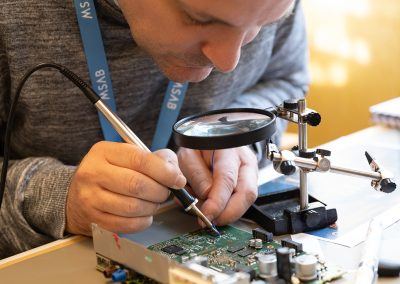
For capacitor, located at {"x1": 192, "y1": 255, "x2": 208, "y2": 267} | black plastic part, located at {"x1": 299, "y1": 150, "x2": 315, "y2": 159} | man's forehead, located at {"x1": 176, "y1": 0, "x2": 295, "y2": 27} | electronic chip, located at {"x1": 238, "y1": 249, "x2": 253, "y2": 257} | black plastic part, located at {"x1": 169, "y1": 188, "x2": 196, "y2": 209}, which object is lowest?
electronic chip, located at {"x1": 238, "y1": 249, "x2": 253, "y2": 257}

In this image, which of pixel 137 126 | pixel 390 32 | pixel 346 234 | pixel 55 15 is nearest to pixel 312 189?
pixel 346 234

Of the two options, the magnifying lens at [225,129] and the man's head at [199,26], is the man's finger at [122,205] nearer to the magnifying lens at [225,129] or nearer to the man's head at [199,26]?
the magnifying lens at [225,129]

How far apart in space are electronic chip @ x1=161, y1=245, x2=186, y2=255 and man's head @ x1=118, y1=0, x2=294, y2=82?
0.31 meters

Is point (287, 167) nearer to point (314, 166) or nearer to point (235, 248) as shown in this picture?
point (314, 166)

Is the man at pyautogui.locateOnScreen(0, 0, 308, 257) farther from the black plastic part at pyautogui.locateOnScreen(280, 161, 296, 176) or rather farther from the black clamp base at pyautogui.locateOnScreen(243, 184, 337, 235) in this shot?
the black plastic part at pyautogui.locateOnScreen(280, 161, 296, 176)

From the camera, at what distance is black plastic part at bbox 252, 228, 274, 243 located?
3.55ft

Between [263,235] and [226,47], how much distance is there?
322 mm

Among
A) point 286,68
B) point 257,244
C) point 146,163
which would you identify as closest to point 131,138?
point 146,163

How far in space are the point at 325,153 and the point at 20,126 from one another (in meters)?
0.76

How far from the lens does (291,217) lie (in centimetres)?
112

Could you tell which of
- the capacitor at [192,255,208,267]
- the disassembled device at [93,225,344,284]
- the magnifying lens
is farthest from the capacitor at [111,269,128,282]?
the magnifying lens

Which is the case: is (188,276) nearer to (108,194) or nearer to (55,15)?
(108,194)

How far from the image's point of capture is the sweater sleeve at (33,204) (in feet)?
4.09

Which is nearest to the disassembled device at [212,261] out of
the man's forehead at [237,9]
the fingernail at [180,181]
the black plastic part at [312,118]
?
the fingernail at [180,181]
